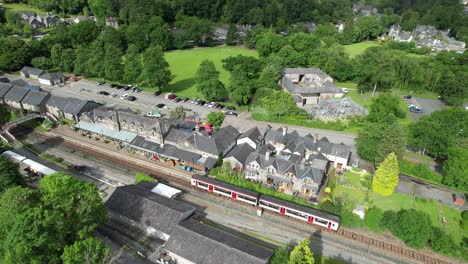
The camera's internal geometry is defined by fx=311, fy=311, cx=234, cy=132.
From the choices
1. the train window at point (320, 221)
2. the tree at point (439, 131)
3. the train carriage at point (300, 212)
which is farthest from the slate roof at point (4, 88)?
the tree at point (439, 131)

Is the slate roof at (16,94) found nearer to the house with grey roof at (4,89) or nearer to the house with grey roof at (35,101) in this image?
the house with grey roof at (4,89)

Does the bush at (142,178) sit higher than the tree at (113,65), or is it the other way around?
the tree at (113,65)

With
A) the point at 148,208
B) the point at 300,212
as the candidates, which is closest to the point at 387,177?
Answer: the point at 300,212

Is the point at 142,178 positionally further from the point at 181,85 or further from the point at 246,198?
the point at 181,85

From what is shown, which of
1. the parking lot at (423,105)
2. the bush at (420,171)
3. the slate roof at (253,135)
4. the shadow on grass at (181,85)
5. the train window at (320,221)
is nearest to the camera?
the train window at (320,221)

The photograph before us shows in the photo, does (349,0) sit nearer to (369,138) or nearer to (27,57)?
(369,138)

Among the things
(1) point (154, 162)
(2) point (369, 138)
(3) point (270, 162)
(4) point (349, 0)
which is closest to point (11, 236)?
(1) point (154, 162)
